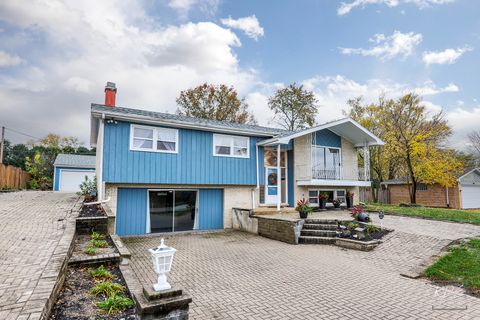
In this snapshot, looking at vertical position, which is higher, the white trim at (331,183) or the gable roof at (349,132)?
the gable roof at (349,132)

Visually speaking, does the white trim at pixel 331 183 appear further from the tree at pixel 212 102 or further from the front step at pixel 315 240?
the tree at pixel 212 102

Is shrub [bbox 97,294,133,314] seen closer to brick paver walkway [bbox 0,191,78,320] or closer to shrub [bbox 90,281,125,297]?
shrub [bbox 90,281,125,297]

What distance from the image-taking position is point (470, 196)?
25.8m

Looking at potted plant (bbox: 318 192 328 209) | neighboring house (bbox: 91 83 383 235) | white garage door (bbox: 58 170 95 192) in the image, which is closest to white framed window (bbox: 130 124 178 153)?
neighboring house (bbox: 91 83 383 235)

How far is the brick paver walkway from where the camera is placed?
9.82ft

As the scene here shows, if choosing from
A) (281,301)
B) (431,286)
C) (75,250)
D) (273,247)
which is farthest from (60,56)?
(431,286)

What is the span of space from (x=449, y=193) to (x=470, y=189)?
3.08m

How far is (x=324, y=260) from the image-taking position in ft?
25.1

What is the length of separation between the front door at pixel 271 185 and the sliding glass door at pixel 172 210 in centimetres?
390

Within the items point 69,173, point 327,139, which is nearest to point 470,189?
point 327,139

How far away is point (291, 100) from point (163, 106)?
14.4 metres

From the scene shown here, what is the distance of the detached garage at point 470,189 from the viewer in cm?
2497

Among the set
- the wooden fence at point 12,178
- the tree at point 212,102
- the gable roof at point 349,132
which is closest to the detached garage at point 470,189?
the gable roof at point 349,132

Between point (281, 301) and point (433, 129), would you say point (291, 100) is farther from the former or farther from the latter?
point (281, 301)
